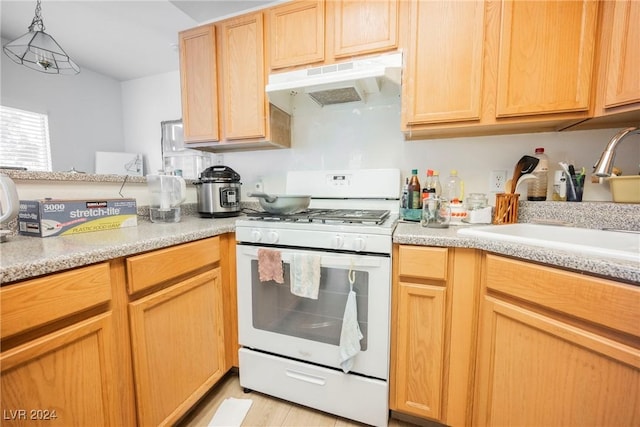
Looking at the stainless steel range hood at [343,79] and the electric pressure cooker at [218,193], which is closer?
the stainless steel range hood at [343,79]

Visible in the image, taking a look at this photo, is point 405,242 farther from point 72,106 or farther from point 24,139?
point 72,106

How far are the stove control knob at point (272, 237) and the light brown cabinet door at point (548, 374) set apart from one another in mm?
875

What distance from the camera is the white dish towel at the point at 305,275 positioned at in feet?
3.65

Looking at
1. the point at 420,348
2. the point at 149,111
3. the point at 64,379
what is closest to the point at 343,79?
the point at 420,348

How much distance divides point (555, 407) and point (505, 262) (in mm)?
443

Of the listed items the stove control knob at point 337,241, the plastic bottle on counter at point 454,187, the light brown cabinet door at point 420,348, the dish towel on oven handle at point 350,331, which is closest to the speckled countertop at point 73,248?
the stove control knob at point 337,241

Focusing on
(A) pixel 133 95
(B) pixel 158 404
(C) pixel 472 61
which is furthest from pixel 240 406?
(A) pixel 133 95

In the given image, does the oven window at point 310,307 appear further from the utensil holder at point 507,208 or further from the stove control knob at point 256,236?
the utensil holder at point 507,208

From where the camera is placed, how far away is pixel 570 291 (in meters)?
0.72

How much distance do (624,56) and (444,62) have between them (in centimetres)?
61

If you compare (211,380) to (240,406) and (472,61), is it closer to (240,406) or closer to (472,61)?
(240,406)

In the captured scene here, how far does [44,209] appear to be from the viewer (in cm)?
96
